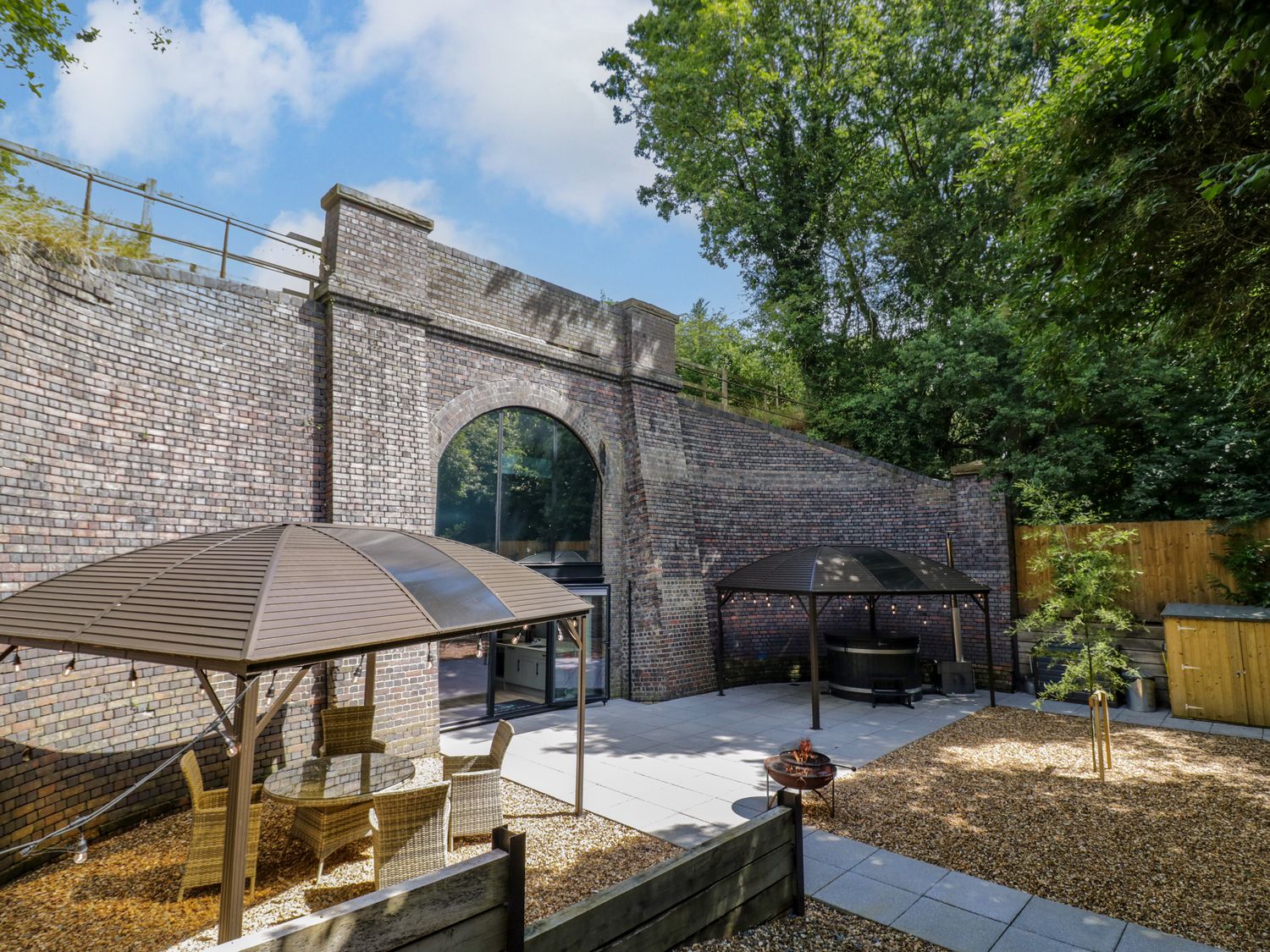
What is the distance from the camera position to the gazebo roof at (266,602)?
3609mm

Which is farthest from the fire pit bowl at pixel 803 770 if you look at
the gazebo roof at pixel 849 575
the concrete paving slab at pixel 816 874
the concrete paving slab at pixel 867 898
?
the gazebo roof at pixel 849 575

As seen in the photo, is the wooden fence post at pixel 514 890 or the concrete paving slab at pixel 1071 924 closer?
the wooden fence post at pixel 514 890

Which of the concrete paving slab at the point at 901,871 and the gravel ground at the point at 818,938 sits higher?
the gravel ground at the point at 818,938

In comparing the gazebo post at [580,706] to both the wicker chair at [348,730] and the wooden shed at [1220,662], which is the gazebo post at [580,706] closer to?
the wicker chair at [348,730]

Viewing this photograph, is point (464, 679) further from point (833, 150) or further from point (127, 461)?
point (833, 150)

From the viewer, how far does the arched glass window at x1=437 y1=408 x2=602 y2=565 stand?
9680 millimetres

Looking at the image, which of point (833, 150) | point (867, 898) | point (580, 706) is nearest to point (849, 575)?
point (580, 706)

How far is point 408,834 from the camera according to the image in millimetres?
4742

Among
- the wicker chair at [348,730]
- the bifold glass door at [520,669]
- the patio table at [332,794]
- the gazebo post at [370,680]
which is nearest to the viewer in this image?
the patio table at [332,794]

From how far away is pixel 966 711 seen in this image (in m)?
10.3

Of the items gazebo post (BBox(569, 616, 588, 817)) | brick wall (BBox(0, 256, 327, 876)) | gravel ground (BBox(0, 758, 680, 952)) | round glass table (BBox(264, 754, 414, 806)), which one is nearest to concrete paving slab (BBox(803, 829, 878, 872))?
gravel ground (BBox(0, 758, 680, 952))

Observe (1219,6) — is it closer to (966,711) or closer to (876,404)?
(966,711)

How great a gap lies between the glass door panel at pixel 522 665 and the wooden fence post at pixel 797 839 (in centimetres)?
645

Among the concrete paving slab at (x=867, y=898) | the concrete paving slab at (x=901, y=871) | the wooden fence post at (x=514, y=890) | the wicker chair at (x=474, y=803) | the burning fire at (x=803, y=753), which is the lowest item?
the concrete paving slab at (x=901, y=871)
